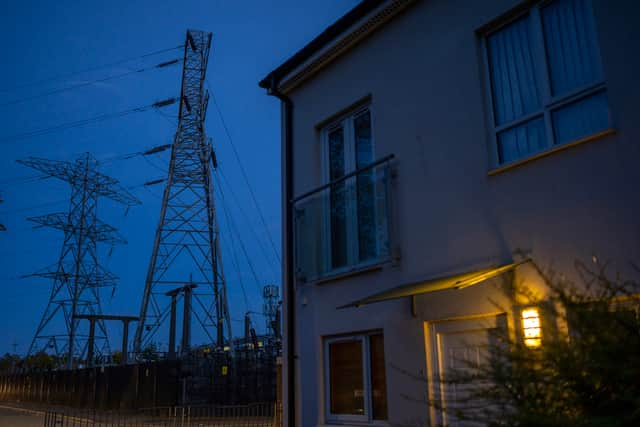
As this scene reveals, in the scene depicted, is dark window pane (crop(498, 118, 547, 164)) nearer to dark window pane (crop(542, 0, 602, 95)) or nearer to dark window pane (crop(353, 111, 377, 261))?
dark window pane (crop(542, 0, 602, 95))

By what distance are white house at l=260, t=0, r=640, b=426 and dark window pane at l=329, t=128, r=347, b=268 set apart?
0.03 metres

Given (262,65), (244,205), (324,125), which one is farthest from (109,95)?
(324,125)

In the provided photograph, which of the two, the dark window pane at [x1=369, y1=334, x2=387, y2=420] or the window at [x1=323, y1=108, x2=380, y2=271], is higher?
the window at [x1=323, y1=108, x2=380, y2=271]

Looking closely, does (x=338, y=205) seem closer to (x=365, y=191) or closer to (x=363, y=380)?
(x=365, y=191)

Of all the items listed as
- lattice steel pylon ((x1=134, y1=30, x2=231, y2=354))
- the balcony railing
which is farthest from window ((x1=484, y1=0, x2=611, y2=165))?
lattice steel pylon ((x1=134, y1=30, x2=231, y2=354))

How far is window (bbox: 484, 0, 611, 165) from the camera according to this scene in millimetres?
5758

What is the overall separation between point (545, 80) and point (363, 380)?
13.4 feet

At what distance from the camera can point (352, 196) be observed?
8594mm

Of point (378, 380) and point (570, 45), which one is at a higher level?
point (570, 45)

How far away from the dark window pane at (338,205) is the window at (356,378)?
1.16m

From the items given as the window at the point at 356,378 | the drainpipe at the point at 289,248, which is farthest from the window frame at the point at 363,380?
the drainpipe at the point at 289,248

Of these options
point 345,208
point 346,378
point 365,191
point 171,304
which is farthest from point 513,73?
point 171,304

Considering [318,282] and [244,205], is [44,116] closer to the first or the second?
[244,205]

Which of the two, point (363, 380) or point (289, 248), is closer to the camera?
point (363, 380)
